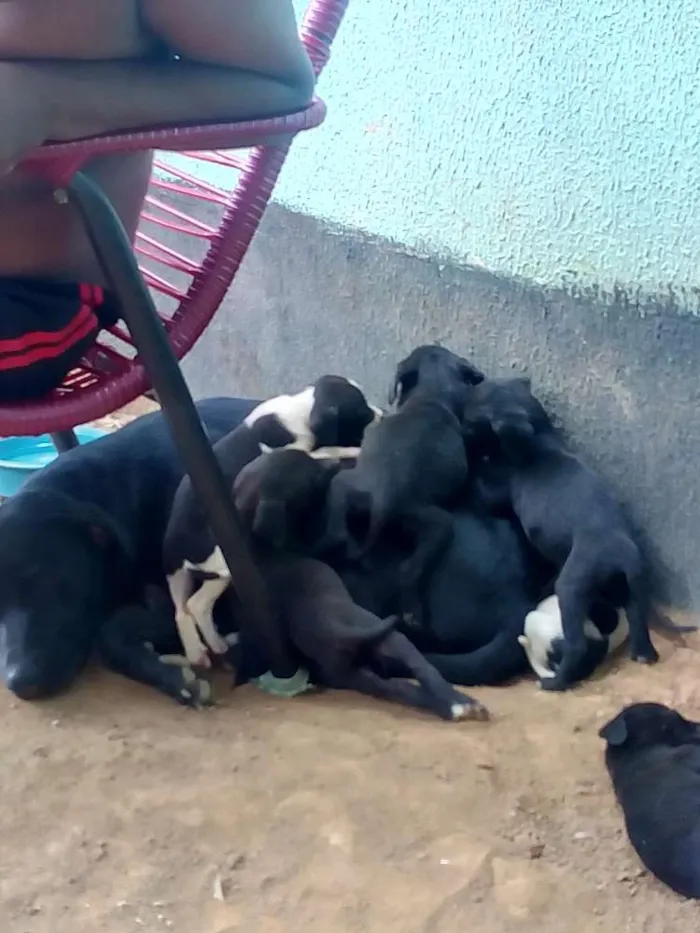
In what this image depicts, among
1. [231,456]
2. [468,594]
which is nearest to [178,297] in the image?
[231,456]

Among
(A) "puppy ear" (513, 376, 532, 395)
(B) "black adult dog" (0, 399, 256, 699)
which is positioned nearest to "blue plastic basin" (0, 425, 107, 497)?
(B) "black adult dog" (0, 399, 256, 699)

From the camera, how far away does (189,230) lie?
1.83 m

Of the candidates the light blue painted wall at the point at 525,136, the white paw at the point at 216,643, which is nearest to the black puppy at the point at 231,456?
the white paw at the point at 216,643

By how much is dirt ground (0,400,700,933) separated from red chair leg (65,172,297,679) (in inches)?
5.5

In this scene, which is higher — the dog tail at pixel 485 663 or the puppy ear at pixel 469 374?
the puppy ear at pixel 469 374

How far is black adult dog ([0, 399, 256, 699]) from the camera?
1497mm

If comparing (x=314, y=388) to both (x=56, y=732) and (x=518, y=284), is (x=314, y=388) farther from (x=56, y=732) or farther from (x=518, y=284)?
(x=56, y=732)

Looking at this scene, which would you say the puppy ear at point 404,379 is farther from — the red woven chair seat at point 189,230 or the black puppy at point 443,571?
the red woven chair seat at point 189,230

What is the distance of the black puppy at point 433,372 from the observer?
73.0 inches

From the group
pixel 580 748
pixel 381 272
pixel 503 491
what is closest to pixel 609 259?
pixel 503 491

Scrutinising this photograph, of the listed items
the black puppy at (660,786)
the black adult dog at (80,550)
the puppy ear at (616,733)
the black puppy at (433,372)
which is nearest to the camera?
the black puppy at (660,786)

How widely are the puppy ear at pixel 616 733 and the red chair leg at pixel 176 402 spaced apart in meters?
0.49

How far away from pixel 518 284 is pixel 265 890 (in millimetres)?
1080

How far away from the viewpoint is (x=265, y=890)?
3.72 feet
